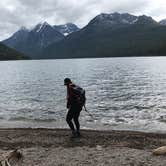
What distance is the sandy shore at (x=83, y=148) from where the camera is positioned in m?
13.7

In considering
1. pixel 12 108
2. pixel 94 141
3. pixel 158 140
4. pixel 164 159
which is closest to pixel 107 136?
pixel 94 141

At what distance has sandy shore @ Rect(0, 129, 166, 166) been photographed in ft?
45.0

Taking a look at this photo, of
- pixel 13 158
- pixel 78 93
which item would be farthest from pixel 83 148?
pixel 13 158

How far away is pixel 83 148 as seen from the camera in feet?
53.2

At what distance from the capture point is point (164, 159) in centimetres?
1376

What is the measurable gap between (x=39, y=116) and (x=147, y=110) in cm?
1106

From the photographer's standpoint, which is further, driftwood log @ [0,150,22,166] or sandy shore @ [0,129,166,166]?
sandy shore @ [0,129,166,166]

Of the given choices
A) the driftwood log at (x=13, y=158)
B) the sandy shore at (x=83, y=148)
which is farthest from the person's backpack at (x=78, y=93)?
the driftwood log at (x=13, y=158)

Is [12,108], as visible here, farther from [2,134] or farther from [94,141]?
[94,141]

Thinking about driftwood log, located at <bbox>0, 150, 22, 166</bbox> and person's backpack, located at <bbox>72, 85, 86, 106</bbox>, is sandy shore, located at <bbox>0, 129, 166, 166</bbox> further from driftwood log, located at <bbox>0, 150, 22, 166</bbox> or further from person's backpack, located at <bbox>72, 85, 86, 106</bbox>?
person's backpack, located at <bbox>72, 85, 86, 106</bbox>

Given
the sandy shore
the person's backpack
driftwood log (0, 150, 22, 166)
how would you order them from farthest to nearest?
the person's backpack, the sandy shore, driftwood log (0, 150, 22, 166)

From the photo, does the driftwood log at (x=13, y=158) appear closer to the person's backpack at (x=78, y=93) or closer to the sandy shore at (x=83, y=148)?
the sandy shore at (x=83, y=148)

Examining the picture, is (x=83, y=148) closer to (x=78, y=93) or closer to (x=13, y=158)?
(x=78, y=93)

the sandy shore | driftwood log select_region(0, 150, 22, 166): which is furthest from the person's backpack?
driftwood log select_region(0, 150, 22, 166)
